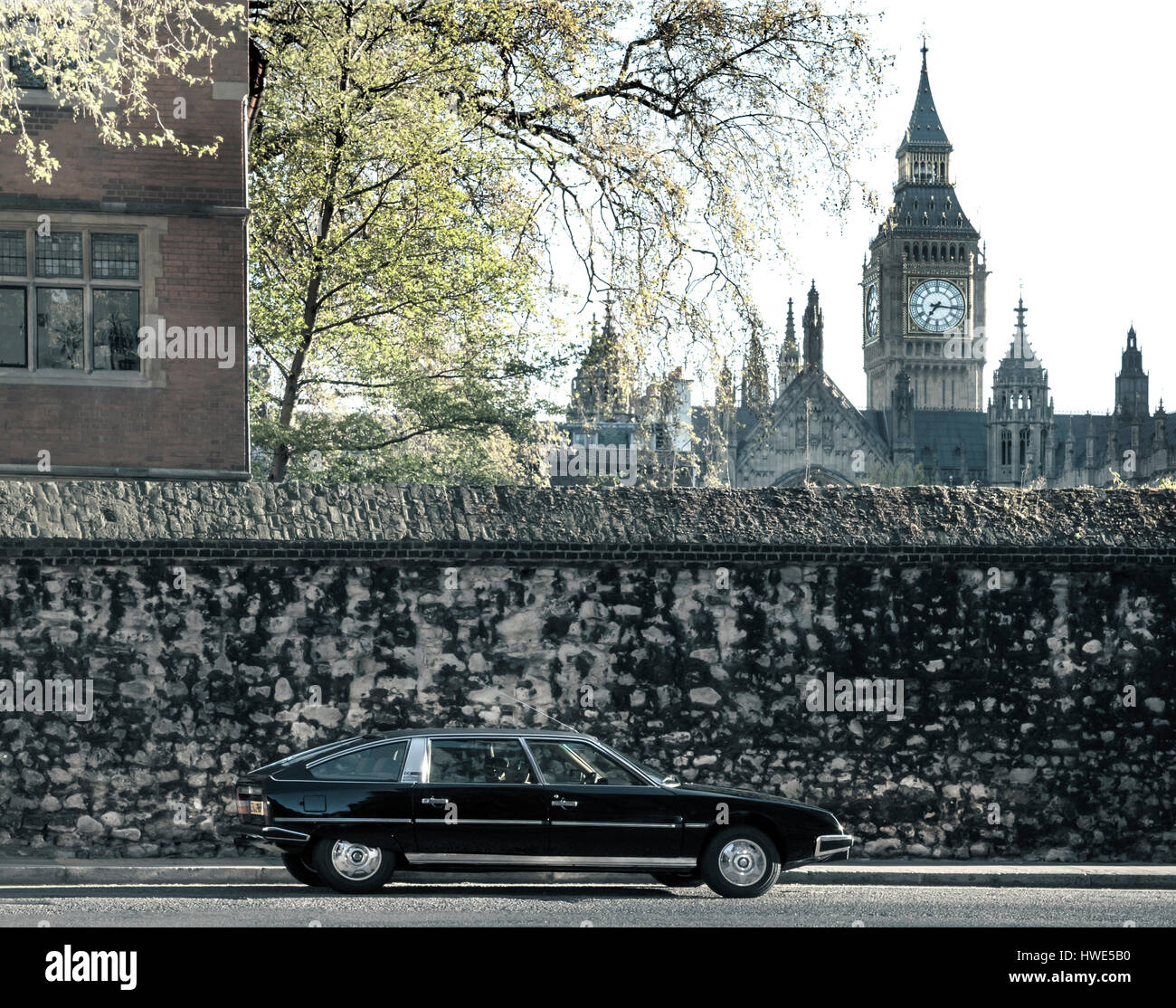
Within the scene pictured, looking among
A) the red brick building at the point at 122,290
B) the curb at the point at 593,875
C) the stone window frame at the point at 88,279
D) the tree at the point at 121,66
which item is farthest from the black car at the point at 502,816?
the tree at the point at 121,66

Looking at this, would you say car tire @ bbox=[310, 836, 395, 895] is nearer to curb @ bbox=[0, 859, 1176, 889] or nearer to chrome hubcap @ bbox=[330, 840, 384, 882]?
chrome hubcap @ bbox=[330, 840, 384, 882]

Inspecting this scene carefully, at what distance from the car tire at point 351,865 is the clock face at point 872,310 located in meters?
163

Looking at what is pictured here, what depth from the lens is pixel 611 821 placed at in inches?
451

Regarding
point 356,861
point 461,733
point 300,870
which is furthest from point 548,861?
point 300,870

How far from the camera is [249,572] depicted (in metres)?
13.9

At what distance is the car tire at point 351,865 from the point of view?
11336mm

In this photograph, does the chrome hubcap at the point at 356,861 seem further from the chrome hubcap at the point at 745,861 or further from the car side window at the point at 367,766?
the chrome hubcap at the point at 745,861

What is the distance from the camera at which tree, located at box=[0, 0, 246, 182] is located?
16703 mm

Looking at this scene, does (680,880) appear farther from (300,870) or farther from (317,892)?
(300,870)

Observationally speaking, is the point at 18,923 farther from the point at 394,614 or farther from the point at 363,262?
the point at 363,262

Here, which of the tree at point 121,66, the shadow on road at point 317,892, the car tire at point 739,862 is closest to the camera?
the shadow on road at point 317,892

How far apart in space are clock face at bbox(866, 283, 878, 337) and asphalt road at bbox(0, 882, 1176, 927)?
161 m

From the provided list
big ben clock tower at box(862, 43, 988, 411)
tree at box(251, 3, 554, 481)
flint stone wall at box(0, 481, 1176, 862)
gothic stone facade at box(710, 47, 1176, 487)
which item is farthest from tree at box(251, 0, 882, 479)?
big ben clock tower at box(862, 43, 988, 411)

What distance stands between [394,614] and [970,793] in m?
5.85
